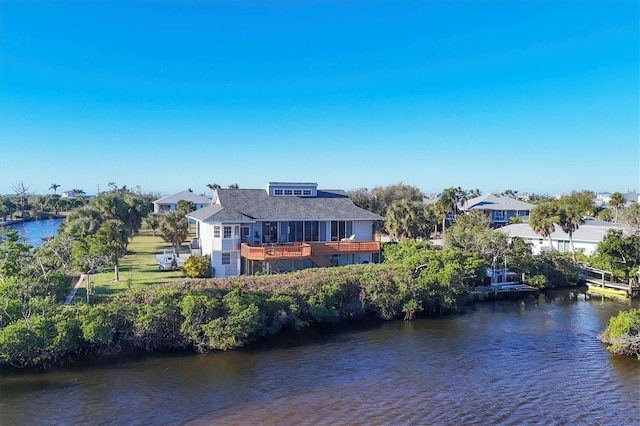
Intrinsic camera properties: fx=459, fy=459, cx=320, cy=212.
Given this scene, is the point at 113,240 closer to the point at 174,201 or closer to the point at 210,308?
the point at 210,308

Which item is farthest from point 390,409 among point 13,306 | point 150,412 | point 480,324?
point 13,306

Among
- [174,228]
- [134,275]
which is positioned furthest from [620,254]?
[134,275]

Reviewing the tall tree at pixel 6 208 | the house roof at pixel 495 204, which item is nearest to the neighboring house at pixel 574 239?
the house roof at pixel 495 204

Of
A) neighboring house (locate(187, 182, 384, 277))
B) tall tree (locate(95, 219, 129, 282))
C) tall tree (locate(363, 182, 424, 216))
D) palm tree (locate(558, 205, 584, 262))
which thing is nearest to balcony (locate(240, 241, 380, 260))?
neighboring house (locate(187, 182, 384, 277))

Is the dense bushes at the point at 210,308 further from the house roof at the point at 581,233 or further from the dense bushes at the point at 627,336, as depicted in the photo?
the house roof at the point at 581,233

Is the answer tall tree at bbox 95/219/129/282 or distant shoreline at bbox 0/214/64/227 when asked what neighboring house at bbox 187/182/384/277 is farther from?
distant shoreline at bbox 0/214/64/227
